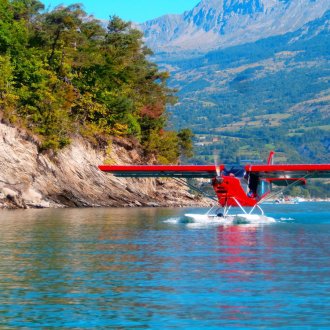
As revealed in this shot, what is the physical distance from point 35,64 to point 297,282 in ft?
180

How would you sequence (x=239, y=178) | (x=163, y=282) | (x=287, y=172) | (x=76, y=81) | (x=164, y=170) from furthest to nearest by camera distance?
(x=76, y=81)
(x=287, y=172)
(x=164, y=170)
(x=239, y=178)
(x=163, y=282)

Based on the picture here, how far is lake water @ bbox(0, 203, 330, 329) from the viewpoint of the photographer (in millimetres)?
14617

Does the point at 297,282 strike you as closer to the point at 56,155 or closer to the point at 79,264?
the point at 79,264

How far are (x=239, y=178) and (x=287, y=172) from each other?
200 inches

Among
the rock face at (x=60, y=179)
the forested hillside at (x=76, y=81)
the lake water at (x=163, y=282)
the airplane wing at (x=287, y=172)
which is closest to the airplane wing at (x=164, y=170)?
the airplane wing at (x=287, y=172)

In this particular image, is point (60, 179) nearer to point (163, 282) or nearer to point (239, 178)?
point (239, 178)

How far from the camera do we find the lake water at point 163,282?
575 inches

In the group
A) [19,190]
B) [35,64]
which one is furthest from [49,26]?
[19,190]

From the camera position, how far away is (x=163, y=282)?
60.3 feet

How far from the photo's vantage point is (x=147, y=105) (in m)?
90.1

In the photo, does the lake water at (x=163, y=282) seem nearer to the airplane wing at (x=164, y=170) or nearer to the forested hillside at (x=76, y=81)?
the airplane wing at (x=164, y=170)

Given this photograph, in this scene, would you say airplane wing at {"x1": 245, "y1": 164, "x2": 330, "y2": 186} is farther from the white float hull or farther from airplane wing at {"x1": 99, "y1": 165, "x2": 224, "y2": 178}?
the white float hull

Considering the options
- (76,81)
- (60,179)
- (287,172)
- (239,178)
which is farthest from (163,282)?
(76,81)

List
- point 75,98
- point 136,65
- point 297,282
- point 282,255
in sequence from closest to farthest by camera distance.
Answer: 1. point 297,282
2. point 282,255
3. point 75,98
4. point 136,65
